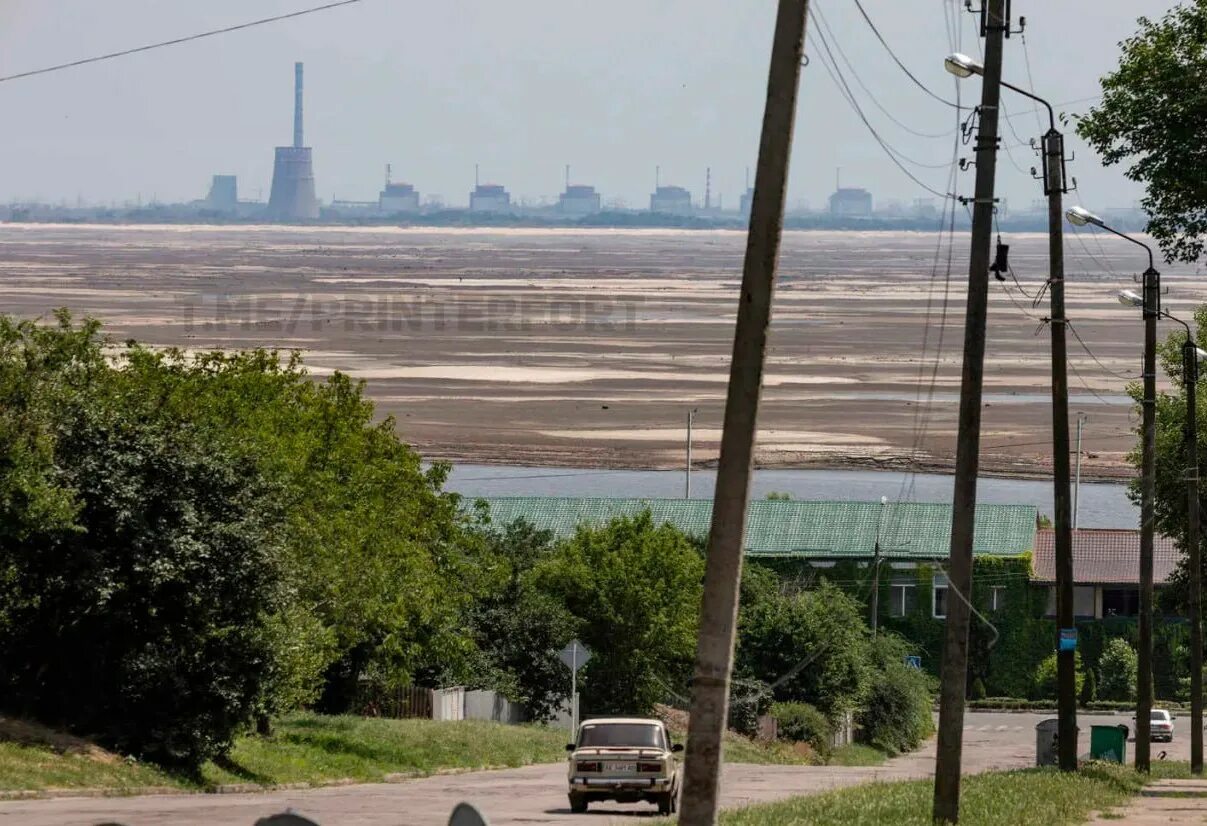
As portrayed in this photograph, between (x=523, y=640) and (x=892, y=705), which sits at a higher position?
(x=523, y=640)

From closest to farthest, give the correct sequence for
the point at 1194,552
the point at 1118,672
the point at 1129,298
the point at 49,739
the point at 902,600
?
1. the point at 49,739
2. the point at 1129,298
3. the point at 1194,552
4. the point at 902,600
5. the point at 1118,672

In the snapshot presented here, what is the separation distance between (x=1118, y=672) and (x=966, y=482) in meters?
61.4

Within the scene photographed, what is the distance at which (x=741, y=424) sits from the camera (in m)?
15.2

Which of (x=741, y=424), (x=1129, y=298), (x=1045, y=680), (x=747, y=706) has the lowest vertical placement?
(x=1045, y=680)

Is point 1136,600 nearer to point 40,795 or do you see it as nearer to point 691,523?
point 691,523

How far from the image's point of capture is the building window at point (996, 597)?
83062 millimetres

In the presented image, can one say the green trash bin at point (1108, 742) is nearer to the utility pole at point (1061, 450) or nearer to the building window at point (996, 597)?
the utility pole at point (1061, 450)

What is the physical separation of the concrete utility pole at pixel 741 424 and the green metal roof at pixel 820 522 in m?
62.5

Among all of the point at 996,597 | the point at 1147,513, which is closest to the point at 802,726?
the point at 996,597

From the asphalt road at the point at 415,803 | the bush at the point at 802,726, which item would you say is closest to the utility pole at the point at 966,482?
the asphalt road at the point at 415,803

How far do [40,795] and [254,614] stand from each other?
6.79 m

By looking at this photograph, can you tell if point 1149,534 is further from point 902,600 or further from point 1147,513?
point 902,600

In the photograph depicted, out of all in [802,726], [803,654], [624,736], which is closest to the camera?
[624,736]

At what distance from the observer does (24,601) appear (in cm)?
3262
